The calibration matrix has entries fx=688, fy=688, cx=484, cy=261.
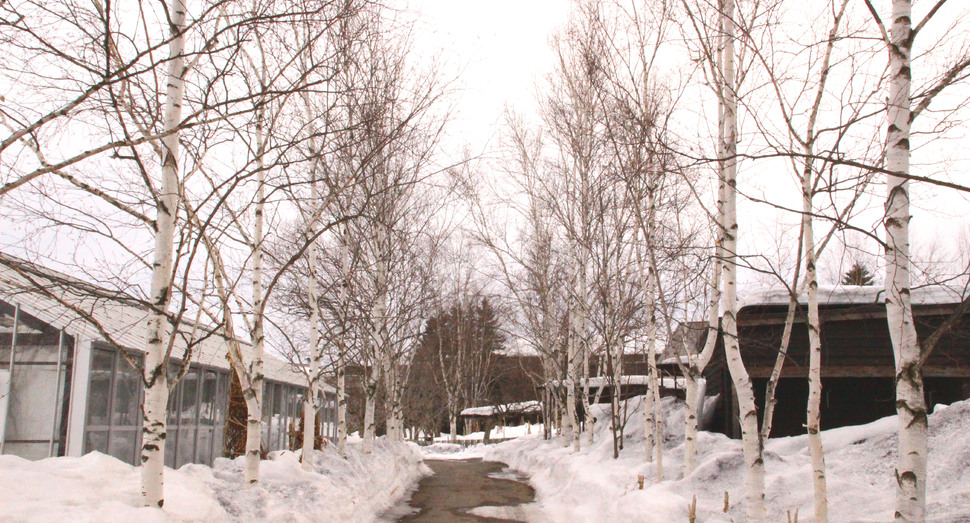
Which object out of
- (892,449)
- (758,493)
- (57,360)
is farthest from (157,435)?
(892,449)

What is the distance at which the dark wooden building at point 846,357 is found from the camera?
12.1m

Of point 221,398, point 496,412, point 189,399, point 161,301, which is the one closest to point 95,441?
point 189,399

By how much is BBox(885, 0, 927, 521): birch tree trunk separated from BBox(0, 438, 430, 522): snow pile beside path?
17.6 ft

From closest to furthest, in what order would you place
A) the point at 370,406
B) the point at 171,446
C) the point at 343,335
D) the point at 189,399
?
the point at 343,335 → the point at 171,446 → the point at 370,406 → the point at 189,399

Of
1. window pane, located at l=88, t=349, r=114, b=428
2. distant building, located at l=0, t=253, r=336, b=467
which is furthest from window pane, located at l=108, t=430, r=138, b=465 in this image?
window pane, located at l=88, t=349, r=114, b=428

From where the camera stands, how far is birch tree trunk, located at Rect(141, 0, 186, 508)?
5559 millimetres

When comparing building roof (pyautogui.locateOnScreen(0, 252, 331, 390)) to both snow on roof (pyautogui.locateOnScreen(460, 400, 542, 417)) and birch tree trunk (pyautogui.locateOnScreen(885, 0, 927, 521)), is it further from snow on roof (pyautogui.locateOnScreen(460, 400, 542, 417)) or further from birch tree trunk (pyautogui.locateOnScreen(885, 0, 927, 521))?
snow on roof (pyautogui.locateOnScreen(460, 400, 542, 417))

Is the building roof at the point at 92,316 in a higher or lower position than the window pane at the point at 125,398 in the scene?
higher

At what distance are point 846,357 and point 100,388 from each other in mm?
13849

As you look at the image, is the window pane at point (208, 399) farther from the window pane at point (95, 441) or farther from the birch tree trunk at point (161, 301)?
the birch tree trunk at point (161, 301)

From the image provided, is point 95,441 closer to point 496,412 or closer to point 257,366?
point 257,366

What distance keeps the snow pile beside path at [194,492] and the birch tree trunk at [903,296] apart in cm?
A: 537

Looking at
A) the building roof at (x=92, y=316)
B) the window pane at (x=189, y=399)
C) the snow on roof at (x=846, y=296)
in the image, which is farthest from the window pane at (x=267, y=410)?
the snow on roof at (x=846, y=296)

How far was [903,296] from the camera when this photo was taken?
452cm
